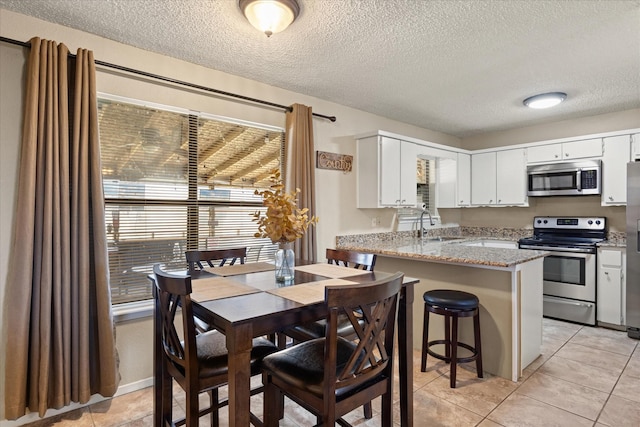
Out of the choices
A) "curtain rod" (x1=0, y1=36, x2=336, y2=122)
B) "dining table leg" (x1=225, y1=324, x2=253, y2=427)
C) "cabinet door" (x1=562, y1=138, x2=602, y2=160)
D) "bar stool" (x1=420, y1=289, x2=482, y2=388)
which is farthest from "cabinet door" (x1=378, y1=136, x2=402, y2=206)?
"dining table leg" (x1=225, y1=324, x2=253, y2=427)

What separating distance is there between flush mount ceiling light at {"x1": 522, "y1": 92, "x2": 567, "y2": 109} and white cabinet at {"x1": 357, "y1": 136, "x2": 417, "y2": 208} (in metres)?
1.25

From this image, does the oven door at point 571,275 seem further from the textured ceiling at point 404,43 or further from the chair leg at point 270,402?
the chair leg at point 270,402

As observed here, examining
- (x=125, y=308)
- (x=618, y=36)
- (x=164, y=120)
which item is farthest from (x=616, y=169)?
(x=125, y=308)

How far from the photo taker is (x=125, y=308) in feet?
8.17

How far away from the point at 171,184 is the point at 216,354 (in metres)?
1.54

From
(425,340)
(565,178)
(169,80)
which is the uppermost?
(169,80)

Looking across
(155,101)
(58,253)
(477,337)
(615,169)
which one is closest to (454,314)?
(477,337)

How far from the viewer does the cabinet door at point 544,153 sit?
14.0ft

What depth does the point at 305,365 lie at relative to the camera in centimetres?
154

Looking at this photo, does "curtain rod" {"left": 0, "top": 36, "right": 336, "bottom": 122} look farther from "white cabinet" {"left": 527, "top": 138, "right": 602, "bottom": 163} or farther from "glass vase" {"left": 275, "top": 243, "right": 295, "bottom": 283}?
"white cabinet" {"left": 527, "top": 138, "right": 602, "bottom": 163}

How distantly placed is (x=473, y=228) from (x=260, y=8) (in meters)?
4.63

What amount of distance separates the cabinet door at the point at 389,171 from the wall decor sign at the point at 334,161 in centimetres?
37

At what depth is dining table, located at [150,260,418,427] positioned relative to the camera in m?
1.33

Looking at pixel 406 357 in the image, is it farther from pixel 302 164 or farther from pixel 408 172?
pixel 408 172
